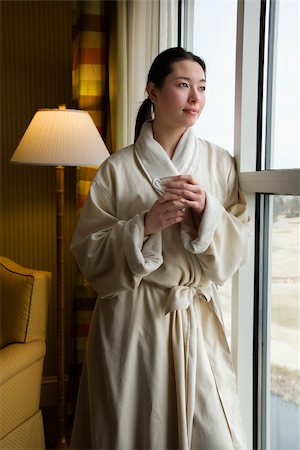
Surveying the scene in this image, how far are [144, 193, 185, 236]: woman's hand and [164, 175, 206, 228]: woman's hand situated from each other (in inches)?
0.4

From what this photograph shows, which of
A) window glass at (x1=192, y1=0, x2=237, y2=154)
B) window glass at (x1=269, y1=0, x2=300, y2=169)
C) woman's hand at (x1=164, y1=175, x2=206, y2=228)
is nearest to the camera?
woman's hand at (x1=164, y1=175, x2=206, y2=228)

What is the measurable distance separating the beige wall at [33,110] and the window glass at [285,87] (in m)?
1.80

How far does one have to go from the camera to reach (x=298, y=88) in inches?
58.8

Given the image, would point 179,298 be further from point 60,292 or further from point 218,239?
point 60,292

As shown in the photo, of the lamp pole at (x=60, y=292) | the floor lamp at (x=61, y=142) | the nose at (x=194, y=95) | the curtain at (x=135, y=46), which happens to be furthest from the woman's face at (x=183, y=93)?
the lamp pole at (x=60, y=292)

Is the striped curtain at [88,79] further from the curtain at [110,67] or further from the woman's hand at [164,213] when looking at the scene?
the woman's hand at [164,213]

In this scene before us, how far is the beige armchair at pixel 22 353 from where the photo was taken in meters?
2.23

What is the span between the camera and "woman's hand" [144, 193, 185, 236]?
1.41m

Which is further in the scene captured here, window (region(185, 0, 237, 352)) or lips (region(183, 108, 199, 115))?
window (region(185, 0, 237, 352))

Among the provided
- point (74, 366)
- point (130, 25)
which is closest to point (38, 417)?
point (74, 366)

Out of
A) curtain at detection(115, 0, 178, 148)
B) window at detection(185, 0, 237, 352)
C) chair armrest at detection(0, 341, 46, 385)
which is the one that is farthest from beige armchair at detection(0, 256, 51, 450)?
window at detection(185, 0, 237, 352)

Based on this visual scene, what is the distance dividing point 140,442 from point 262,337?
18.0 inches

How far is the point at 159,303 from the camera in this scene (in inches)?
60.2

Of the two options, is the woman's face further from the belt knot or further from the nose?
the belt knot
